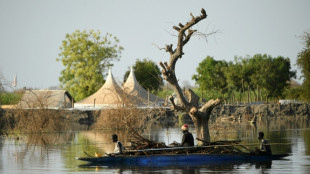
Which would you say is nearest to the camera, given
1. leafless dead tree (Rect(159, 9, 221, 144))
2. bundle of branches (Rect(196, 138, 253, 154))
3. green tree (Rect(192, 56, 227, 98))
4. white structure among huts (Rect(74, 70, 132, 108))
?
bundle of branches (Rect(196, 138, 253, 154))

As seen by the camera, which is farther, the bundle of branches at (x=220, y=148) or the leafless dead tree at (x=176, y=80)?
the leafless dead tree at (x=176, y=80)

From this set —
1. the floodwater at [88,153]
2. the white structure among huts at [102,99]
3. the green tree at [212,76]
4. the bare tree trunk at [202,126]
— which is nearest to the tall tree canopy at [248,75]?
the green tree at [212,76]

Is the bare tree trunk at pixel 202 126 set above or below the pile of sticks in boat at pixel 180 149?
above

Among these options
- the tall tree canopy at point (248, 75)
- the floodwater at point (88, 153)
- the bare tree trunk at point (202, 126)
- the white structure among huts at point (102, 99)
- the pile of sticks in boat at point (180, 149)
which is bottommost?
the floodwater at point (88, 153)

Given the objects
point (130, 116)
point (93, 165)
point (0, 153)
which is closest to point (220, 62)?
point (130, 116)

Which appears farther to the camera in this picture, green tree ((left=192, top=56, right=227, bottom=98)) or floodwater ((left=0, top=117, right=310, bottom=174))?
green tree ((left=192, top=56, right=227, bottom=98))

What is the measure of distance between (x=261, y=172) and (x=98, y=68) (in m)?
61.1

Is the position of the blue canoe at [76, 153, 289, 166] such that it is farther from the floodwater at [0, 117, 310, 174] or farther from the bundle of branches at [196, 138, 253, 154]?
the floodwater at [0, 117, 310, 174]

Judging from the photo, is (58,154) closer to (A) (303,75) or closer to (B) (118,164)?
(B) (118,164)

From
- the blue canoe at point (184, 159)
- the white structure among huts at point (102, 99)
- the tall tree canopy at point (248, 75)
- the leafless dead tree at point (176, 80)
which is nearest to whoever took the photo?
the blue canoe at point (184, 159)

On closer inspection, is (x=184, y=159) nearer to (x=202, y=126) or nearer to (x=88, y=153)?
(x=202, y=126)

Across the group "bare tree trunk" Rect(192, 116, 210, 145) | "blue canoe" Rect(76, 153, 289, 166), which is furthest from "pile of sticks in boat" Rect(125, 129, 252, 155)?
"bare tree trunk" Rect(192, 116, 210, 145)

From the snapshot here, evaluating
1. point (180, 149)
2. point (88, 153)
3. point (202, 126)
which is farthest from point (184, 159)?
point (88, 153)

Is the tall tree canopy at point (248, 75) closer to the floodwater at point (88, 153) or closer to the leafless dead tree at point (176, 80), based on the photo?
the floodwater at point (88, 153)
